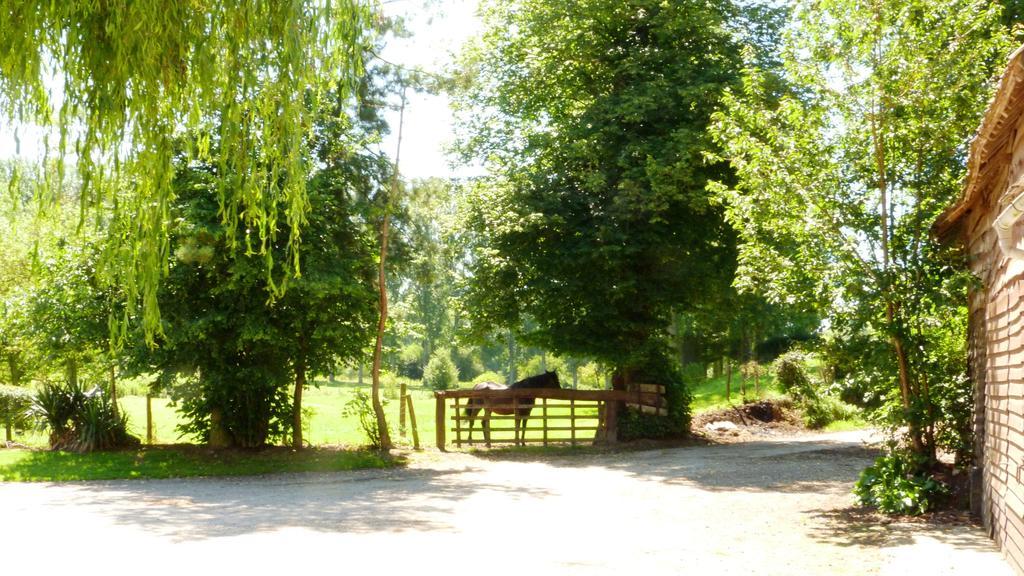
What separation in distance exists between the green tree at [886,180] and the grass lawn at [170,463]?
9385 millimetres

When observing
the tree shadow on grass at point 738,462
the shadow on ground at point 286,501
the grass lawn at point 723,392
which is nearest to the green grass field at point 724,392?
the grass lawn at point 723,392

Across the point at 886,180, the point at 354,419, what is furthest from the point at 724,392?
the point at 886,180

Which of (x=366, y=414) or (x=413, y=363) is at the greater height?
(x=366, y=414)

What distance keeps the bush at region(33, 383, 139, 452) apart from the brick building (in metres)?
15.9

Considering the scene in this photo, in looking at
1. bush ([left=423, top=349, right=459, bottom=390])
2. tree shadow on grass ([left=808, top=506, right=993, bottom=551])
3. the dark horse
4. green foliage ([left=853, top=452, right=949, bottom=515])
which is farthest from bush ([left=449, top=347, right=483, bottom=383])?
tree shadow on grass ([left=808, top=506, right=993, bottom=551])

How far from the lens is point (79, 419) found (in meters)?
19.6

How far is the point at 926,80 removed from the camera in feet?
36.1

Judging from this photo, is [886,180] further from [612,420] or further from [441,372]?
[441,372]

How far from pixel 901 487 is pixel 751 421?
53.3ft

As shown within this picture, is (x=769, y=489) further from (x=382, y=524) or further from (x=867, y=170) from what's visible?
(x=382, y=524)

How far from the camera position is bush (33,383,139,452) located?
1924 cm

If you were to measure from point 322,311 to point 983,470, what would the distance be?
11.2 meters

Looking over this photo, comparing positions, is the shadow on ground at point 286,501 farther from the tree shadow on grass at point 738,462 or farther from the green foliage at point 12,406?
the green foliage at point 12,406

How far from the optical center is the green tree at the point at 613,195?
2086 cm
